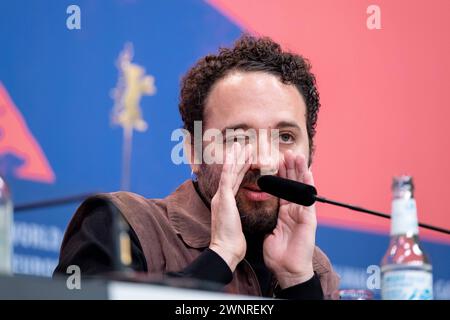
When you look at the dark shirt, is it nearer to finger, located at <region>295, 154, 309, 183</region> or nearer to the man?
the man

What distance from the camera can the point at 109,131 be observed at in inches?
85.4

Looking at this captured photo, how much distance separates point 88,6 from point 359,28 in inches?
39.3

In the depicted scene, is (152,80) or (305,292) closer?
(305,292)

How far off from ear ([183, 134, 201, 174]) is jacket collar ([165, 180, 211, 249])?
67mm

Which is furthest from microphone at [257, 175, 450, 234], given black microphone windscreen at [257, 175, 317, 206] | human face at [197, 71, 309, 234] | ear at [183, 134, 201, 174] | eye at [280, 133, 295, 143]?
ear at [183, 134, 201, 174]

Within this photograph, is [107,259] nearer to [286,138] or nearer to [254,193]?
[254,193]

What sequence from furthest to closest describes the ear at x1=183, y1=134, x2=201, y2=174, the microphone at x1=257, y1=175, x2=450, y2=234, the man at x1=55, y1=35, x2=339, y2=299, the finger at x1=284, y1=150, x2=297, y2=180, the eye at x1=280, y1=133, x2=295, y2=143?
the ear at x1=183, y1=134, x2=201, y2=174 < the eye at x1=280, y1=133, x2=295, y2=143 < the finger at x1=284, y1=150, x2=297, y2=180 < the man at x1=55, y1=35, x2=339, y2=299 < the microphone at x1=257, y1=175, x2=450, y2=234

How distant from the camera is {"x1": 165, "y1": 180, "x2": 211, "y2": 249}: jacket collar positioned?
1.84 metres

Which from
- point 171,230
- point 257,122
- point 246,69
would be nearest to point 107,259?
point 171,230

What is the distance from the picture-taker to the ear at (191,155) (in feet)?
6.72
